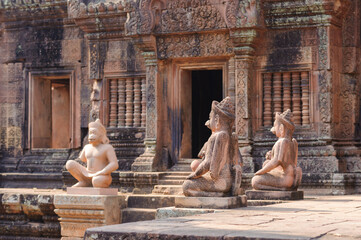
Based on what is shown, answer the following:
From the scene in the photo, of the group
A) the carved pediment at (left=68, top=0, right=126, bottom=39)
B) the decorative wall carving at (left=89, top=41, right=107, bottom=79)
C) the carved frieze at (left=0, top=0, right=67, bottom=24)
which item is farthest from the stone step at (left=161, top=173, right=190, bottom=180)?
the carved frieze at (left=0, top=0, right=67, bottom=24)

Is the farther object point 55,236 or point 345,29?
point 345,29

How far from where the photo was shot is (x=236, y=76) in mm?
14453

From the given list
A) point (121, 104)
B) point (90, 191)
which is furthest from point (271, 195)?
point (121, 104)

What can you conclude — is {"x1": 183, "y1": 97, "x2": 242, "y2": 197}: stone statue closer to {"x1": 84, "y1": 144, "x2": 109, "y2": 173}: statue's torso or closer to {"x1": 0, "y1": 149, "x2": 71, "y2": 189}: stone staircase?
{"x1": 84, "y1": 144, "x2": 109, "y2": 173}: statue's torso

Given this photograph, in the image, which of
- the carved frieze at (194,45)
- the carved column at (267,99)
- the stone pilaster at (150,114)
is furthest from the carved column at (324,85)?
the stone pilaster at (150,114)

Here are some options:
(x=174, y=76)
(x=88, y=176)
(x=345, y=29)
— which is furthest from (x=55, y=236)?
(x=345, y=29)

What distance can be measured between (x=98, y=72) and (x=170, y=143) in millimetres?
2327

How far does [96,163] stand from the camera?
12.5m

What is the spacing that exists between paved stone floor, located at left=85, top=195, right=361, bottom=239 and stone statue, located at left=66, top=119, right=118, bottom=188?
3345mm

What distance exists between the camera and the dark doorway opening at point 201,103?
1697 centimetres

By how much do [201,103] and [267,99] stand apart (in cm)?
297

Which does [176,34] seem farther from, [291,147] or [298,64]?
[291,147]

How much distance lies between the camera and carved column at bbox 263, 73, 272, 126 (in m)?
14.6

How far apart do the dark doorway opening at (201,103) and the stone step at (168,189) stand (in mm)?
2678
